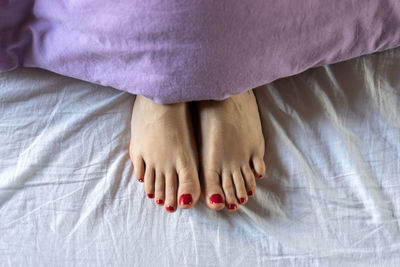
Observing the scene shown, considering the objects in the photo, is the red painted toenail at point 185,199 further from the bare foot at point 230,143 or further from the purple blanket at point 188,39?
the purple blanket at point 188,39

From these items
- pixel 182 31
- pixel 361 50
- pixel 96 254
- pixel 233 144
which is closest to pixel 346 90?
pixel 361 50

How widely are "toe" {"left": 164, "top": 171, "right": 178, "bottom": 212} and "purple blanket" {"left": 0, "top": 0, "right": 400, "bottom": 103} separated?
132mm

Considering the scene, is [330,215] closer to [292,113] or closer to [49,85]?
[292,113]

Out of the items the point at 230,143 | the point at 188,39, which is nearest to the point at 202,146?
the point at 230,143

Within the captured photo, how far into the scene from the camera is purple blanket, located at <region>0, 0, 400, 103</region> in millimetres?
548

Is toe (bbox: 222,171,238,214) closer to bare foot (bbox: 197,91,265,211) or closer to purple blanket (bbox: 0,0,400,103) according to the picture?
bare foot (bbox: 197,91,265,211)

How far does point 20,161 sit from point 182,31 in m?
0.33

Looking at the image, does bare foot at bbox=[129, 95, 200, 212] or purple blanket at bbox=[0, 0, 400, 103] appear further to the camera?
bare foot at bbox=[129, 95, 200, 212]

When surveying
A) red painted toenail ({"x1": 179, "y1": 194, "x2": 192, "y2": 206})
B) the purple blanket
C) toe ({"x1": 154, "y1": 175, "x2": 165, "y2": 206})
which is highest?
the purple blanket

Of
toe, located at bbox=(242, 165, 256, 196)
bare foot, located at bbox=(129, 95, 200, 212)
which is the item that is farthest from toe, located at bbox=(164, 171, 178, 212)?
toe, located at bbox=(242, 165, 256, 196)

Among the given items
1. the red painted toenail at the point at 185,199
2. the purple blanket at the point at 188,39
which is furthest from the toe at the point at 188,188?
the purple blanket at the point at 188,39

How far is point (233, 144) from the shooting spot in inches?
27.3

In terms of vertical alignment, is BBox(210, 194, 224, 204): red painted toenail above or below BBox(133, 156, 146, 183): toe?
below

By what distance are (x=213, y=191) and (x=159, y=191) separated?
0.27ft
